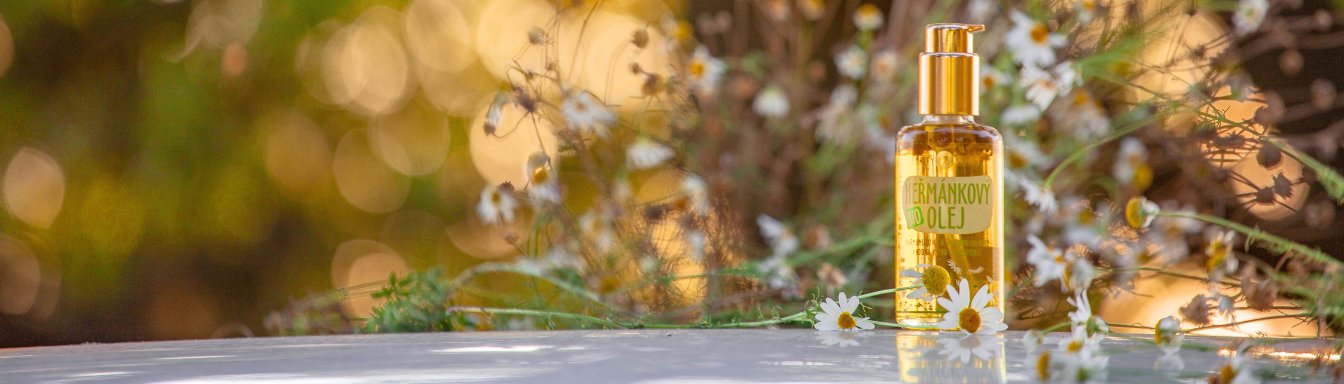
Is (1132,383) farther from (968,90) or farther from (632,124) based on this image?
(632,124)

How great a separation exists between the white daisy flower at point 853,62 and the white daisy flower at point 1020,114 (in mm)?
158

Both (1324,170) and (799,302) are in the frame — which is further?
(799,302)

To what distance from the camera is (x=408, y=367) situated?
508mm

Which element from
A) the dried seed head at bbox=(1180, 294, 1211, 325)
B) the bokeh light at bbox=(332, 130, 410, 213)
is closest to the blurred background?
the bokeh light at bbox=(332, 130, 410, 213)

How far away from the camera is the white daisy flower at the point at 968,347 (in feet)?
1.81

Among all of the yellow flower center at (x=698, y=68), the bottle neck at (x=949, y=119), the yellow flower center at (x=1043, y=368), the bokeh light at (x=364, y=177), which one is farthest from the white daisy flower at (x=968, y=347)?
the bokeh light at (x=364, y=177)

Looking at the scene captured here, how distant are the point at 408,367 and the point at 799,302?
0.75 m

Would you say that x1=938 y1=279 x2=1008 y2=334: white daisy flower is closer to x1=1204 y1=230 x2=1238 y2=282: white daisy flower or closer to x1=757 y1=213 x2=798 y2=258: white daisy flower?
x1=1204 y1=230 x2=1238 y2=282: white daisy flower

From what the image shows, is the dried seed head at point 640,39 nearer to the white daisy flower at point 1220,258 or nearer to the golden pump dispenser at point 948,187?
the golden pump dispenser at point 948,187

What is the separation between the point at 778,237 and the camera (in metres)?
1.25

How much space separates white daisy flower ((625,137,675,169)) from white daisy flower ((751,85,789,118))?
11 centimetres

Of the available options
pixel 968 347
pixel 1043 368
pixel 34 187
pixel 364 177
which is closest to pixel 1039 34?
pixel 968 347

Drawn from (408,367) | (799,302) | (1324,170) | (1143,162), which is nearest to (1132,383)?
(408,367)

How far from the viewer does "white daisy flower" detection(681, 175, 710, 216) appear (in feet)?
4.16
